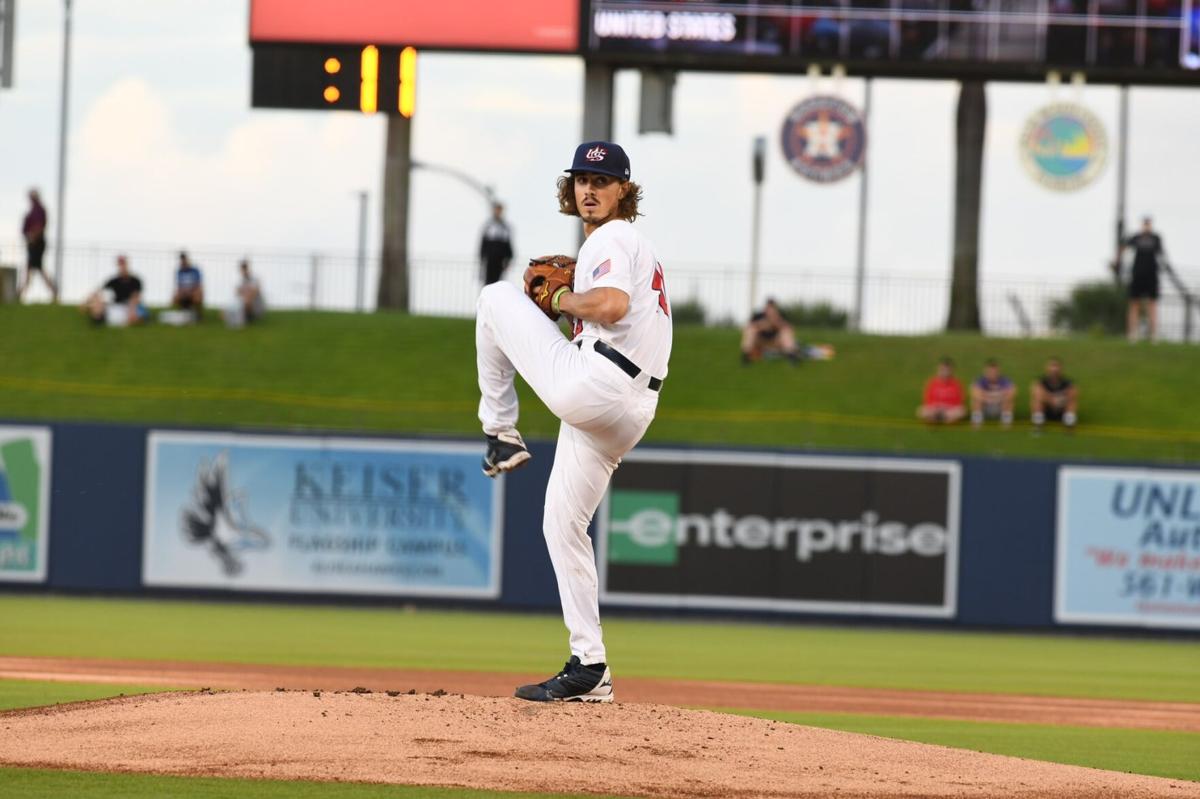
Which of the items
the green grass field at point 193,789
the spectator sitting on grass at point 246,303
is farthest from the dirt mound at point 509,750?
the spectator sitting on grass at point 246,303

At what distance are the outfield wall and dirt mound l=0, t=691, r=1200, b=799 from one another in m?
11.7

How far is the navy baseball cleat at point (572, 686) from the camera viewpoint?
7.28 metres

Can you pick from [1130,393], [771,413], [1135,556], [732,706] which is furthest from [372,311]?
[732,706]

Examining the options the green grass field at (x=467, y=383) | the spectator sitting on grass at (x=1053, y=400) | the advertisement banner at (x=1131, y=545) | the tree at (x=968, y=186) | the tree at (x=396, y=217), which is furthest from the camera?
the tree at (x=968, y=186)

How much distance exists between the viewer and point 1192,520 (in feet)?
61.8

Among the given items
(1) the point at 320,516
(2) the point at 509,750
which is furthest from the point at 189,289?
(2) the point at 509,750

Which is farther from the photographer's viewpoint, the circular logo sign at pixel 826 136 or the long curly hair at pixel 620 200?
the circular logo sign at pixel 826 136

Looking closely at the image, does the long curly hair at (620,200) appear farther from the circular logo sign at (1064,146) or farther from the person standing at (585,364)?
the circular logo sign at (1064,146)

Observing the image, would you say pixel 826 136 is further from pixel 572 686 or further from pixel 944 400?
pixel 572 686

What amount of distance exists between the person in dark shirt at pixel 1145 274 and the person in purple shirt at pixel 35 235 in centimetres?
1675

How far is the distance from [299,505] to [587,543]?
1211cm

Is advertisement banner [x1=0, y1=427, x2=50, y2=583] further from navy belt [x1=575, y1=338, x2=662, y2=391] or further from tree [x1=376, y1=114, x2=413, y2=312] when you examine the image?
navy belt [x1=575, y1=338, x2=662, y2=391]

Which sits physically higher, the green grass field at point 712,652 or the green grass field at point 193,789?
the green grass field at point 193,789

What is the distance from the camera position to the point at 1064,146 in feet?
99.4
